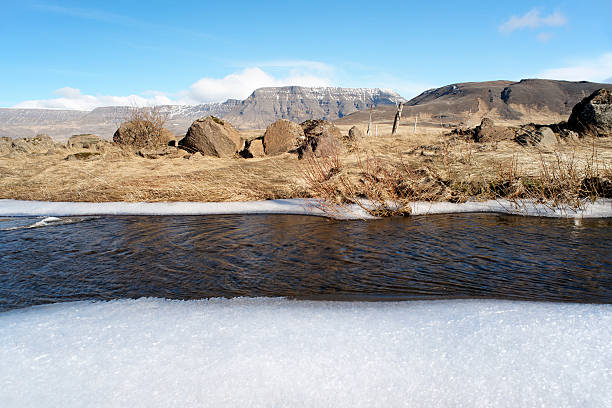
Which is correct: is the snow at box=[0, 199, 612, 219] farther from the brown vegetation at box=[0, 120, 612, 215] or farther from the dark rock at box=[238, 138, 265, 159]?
the dark rock at box=[238, 138, 265, 159]

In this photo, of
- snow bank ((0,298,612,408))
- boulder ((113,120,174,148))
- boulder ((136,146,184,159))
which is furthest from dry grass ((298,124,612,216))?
boulder ((113,120,174,148))

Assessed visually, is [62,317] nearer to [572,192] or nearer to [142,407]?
[142,407]

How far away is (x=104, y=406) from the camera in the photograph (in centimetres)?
210

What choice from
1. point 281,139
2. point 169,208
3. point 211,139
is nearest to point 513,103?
point 281,139

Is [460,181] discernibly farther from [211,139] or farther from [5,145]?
[5,145]

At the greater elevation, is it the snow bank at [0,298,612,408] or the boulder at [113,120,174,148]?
the boulder at [113,120,174,148]

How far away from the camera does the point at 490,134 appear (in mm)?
13070

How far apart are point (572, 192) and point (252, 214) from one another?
214 inches

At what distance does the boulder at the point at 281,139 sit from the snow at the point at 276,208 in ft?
14.6

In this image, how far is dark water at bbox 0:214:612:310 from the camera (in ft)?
12.1

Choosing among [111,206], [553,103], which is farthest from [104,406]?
[553,103]

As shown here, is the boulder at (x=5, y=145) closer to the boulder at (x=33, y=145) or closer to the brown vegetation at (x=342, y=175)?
the boulder at (x=33, y=145)

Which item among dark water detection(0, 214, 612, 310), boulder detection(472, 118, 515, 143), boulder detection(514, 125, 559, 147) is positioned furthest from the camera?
boulder detection(472, 118, 515, 143)

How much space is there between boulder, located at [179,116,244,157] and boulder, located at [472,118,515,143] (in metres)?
7.82
